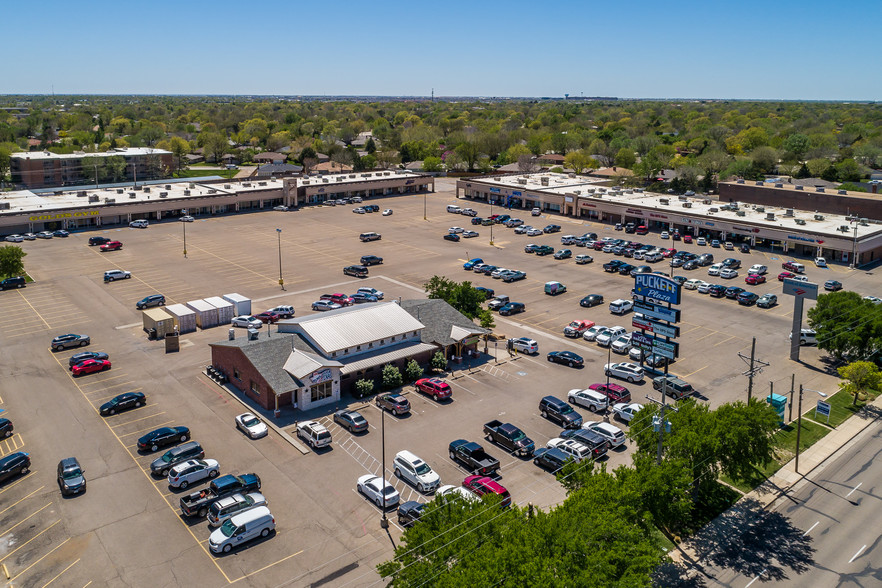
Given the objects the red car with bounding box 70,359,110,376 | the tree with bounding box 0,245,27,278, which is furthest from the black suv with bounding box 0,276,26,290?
the red car with bounding box 70,359,110,376

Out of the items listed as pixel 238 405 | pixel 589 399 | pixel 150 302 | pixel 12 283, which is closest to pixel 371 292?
pixel 150 302

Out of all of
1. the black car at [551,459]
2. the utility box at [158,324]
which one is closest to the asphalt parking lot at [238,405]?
the black car at [551,459]

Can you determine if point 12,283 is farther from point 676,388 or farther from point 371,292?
point 676,388

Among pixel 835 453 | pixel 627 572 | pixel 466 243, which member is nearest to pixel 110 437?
pixel 627 572

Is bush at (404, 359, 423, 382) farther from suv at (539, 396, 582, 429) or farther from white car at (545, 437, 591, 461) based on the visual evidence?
white car at (545, 437, 591, 461)

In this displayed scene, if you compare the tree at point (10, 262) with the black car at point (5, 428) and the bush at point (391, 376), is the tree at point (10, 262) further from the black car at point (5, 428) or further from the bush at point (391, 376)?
the bush at point (391, 376)

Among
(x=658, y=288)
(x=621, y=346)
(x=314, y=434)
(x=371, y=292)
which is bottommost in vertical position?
(x=314, y=434)
